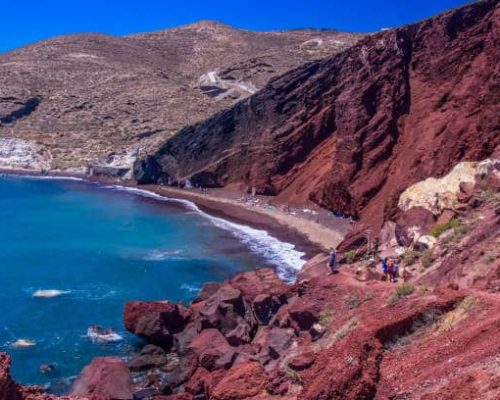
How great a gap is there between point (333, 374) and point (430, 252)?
469 inches

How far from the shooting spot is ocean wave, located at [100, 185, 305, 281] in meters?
40.3

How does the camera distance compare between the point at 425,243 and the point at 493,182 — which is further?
the point at 493,182

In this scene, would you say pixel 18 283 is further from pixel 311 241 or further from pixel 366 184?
pixel 366 184

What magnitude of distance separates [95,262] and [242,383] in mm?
27276

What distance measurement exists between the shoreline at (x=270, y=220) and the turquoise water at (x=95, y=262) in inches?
59.8

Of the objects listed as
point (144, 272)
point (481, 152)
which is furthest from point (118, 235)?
point (481, 152)

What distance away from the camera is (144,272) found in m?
40.2

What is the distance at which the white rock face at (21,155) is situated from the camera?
101812 mm

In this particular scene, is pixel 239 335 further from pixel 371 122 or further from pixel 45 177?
pixel 45 177

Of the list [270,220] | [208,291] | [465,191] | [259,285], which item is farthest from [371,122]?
[259,285]

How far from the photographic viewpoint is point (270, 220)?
56406 mm

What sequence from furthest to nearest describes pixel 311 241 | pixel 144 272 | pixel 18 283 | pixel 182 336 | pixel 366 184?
pixel 366 184, pixel 311 241, pixel 144 272, pixel 18 283, pixel 182 336

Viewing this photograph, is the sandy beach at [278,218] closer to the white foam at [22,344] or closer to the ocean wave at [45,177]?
the white foam at [22,344]

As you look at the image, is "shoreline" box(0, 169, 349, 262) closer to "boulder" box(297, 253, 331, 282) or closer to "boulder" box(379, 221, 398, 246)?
"boulder" box(379, 221, 398, 246)
